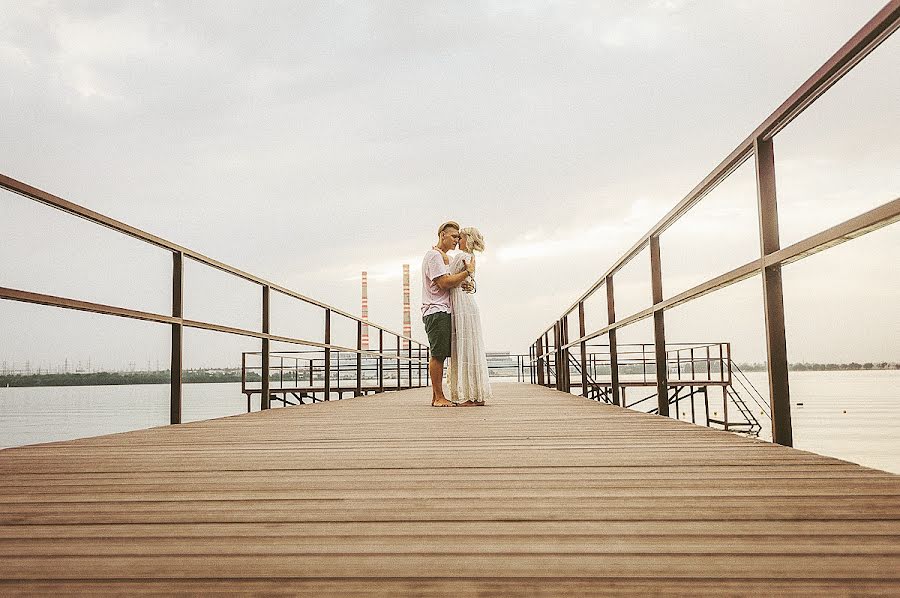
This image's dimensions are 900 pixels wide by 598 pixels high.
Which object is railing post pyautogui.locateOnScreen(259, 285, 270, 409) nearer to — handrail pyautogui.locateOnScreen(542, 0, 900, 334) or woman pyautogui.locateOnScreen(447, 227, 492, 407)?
woman pyautogui.locateOnScreen(447, 227, 492, 407)

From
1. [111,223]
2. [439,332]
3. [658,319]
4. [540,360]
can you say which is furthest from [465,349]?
[540,360]

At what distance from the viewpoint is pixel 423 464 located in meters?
1.62

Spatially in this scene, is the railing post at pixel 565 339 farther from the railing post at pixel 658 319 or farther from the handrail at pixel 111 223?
the railing post at pixel 658 319

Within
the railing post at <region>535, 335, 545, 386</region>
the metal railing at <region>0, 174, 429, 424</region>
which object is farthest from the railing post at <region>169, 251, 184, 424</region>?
the railing post at <region>535, 335, 545, 386</region>

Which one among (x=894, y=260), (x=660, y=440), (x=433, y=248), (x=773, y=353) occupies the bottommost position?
(x=660, y=440)

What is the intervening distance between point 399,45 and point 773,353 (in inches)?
739

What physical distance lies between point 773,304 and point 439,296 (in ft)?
9.43

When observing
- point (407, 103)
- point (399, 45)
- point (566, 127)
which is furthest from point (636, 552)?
point (407, 103)

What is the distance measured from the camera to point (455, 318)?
4.48 m

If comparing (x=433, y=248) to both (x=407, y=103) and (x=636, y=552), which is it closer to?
(x=636, y=552)

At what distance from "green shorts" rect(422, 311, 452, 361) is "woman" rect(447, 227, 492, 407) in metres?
0.07

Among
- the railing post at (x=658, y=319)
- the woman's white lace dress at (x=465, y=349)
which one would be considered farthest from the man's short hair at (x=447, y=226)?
the railing post at (x=658, y=319)

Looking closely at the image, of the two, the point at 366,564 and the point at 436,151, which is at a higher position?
the point at 436,151

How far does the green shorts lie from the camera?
4418 mm
